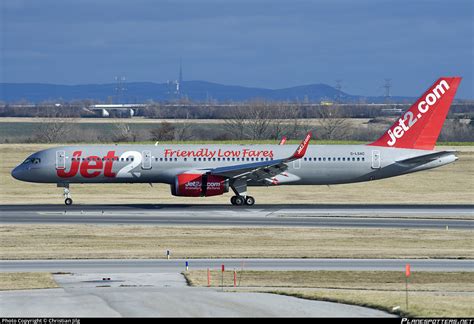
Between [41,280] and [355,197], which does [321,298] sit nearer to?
[41,280]

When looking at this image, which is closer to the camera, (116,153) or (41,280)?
(41,280)

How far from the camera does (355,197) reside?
249ft

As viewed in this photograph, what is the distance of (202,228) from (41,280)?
17675 millimetres

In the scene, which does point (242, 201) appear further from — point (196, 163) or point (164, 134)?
point (164, 134)

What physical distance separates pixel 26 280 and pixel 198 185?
2752 cm

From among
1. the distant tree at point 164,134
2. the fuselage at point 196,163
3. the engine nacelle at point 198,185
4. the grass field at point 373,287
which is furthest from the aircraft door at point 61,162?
the distant tree at point 164,134

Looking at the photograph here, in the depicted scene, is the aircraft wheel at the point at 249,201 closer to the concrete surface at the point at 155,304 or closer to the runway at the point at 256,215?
the runway at the point at 256,215

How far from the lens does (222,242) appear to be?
48625mm

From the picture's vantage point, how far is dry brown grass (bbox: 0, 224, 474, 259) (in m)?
44.8

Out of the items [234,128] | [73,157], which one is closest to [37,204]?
[73,157]

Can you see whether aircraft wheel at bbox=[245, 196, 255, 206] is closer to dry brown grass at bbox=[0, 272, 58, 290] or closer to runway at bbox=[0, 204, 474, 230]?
runway at bbox=[0, 204, 474, 230]

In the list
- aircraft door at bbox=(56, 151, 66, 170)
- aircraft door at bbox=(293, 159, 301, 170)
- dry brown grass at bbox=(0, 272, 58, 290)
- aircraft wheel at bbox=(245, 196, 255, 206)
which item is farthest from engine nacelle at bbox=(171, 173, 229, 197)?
dry brown grass at bbox=(0, 272, 58, 290)

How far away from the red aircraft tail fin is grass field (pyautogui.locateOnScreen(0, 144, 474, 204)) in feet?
18.6

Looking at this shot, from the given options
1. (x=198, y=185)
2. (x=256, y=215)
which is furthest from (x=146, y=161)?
(x=256, y=215)
